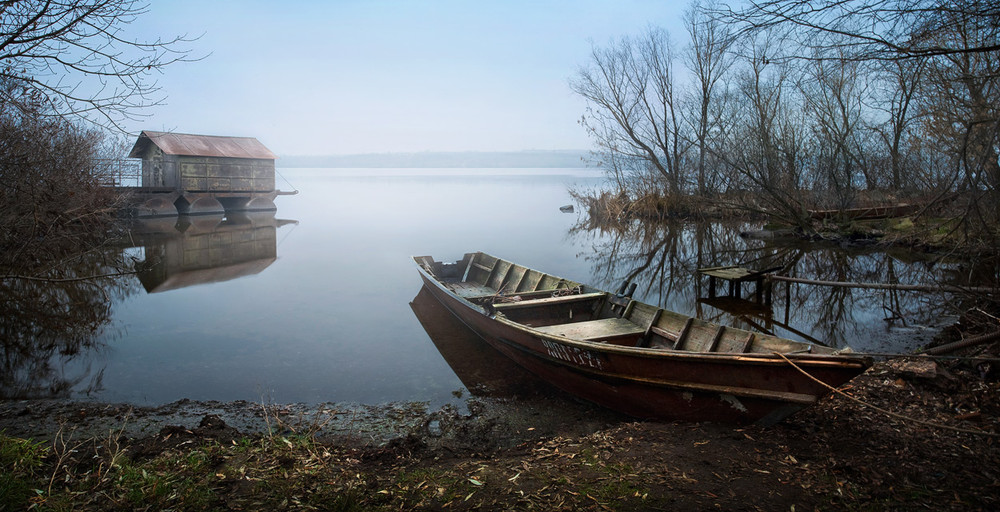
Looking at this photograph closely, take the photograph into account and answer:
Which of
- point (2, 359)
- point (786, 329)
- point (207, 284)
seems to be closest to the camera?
point (2, 359)

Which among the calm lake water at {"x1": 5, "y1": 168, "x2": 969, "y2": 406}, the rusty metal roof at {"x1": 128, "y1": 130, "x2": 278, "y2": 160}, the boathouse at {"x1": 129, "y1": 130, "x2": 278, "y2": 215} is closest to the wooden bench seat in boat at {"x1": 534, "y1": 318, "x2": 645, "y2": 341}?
the calm lake water at {"x1": 5, "y1": 168, "x2": 969, "y2": 406}

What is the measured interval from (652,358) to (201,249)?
2314 cm

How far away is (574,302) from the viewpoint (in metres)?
9.96

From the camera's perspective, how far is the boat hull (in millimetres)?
5375

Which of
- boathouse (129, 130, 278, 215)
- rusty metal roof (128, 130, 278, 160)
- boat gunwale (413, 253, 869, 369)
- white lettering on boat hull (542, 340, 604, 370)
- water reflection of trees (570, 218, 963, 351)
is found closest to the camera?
boat gunwale (413, 253, 869, 369)

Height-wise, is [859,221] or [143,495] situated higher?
[859,221]

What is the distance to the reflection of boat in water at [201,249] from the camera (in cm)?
1852

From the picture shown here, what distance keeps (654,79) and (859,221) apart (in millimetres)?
14954

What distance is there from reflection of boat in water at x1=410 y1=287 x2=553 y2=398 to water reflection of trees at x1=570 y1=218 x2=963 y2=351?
2.83 m

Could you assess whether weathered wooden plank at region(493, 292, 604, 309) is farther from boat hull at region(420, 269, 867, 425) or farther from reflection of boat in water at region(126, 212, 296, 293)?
reflection of boat in water at region(126, 212, 296, 293)

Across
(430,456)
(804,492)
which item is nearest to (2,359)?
(430,456)

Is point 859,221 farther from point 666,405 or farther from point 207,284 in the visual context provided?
point 207,284

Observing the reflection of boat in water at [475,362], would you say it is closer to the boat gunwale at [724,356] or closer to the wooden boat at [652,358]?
the wooden boat at [652,358]

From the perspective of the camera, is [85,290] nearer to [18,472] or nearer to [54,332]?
[54,332]
